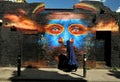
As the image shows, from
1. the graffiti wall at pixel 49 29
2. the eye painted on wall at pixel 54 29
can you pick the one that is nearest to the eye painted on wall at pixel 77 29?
the graffiti wall at pixel 49 29

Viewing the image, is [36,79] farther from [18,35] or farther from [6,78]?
[18,35]

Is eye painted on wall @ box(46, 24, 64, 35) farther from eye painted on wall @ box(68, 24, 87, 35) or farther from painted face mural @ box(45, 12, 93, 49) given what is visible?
eye painted on wall @ box(68, 24, 87, 35)

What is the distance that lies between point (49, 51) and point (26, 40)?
1.66 m

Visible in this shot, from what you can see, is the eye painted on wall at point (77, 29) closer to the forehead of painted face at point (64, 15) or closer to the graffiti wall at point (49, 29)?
the graffiti wall at point (49, 29)

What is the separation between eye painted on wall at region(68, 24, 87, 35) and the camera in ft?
69.6

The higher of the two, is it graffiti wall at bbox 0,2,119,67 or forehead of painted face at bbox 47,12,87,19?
forehead of painted face at bbox 47,12,87,19

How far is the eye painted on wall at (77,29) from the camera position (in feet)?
69.6

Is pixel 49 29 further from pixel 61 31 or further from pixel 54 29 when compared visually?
pixel 61 31

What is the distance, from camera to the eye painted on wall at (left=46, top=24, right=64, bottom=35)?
21.2 m

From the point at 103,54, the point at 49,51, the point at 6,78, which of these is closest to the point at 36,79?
the point at 6,78

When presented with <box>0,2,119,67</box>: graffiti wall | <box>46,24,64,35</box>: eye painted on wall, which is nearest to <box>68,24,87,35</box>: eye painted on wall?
<box>0,2,119,67</box>: graffiti wall

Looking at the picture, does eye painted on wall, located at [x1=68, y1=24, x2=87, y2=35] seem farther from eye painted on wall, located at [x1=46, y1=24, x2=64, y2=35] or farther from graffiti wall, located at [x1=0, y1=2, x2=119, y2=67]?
eye painted on wall, located at [x1=46, y1=24, x2=64, y2=35]

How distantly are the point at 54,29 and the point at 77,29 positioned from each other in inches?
58.4

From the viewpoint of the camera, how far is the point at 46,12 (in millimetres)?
21422
